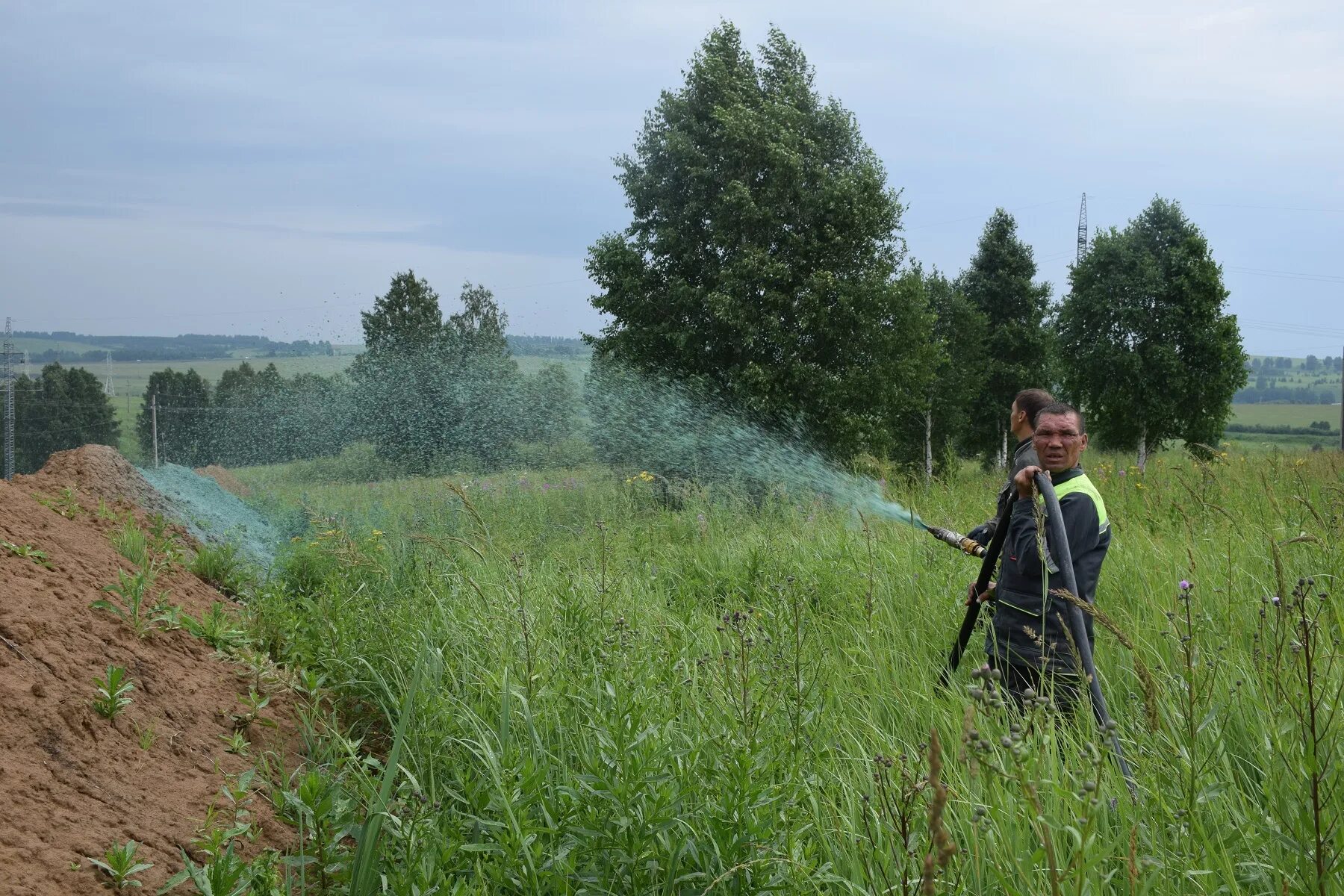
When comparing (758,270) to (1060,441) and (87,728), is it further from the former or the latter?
(87,728)

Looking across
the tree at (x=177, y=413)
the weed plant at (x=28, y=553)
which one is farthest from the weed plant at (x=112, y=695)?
the tree at (x=177, y=413)

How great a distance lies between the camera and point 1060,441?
4223 mm

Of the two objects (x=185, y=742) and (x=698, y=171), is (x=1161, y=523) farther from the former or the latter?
(x=698, y=171)

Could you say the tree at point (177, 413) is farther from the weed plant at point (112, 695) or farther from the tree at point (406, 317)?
the weed plant at point (112, 695)

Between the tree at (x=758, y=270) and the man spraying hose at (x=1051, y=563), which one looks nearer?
the man spraying hose at (x=1051, y=563)

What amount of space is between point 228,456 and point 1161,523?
15.8 metres

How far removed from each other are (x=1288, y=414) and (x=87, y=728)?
133 metres

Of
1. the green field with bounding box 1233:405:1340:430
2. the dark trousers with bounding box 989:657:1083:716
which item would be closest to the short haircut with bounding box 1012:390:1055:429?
the dark trousers with bounding box 989:657:1083:716

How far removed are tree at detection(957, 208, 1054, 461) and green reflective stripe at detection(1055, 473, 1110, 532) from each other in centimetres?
3544

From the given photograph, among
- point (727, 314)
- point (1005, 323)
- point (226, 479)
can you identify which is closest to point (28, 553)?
point (226, 479)

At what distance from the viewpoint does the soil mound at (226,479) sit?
10.8 meters

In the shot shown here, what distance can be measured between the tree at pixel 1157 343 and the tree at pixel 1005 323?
3013mm

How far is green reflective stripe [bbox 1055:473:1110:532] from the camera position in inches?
159

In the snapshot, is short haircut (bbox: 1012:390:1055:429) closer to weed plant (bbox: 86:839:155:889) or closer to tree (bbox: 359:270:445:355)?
weed plant (bbox: 86:839:155:889)
